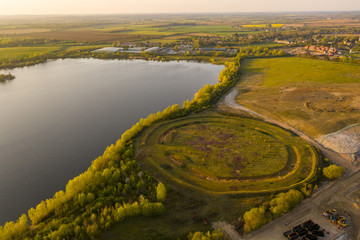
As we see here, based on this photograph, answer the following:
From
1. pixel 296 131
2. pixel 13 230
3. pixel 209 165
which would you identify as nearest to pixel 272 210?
pixel 209 165

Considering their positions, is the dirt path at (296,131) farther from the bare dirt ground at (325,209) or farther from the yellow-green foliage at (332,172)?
the yellow-green foliage at (332,172)

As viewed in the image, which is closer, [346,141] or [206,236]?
[206,236]

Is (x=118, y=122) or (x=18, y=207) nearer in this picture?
(x=18, y=207)

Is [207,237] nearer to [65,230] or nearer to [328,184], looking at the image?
[65,230]

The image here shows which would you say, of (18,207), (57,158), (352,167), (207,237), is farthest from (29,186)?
(352,167)

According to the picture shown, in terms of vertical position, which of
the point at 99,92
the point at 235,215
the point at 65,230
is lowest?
the point at 235,215

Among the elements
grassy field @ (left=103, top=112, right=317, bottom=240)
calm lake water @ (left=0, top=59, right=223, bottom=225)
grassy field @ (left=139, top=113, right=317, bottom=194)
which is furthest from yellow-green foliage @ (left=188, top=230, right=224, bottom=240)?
calm lake water @ (left=0, top=59, right=223, bottom=225)

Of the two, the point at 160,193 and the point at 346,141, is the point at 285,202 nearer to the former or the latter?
the point at 160,193
